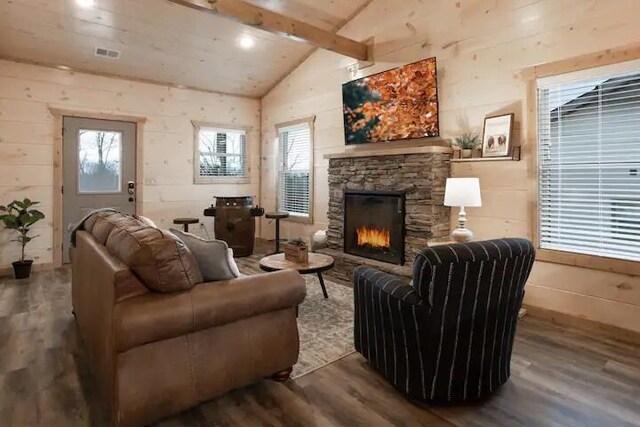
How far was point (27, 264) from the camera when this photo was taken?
15.7ft

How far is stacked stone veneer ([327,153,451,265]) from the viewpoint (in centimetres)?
410

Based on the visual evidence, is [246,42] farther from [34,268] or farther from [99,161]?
[34,268]

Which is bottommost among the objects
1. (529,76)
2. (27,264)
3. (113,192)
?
(27,264)

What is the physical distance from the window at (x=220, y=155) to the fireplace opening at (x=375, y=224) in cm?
283

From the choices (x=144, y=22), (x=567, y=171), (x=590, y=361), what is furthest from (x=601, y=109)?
(x=144, y=22)

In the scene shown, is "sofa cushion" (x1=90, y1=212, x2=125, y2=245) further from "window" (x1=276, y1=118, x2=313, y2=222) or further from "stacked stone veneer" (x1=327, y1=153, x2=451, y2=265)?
"window" (x1=276, y1=118, x2=313, y2=222)

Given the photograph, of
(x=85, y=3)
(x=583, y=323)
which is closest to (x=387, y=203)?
(x=583, y=323)

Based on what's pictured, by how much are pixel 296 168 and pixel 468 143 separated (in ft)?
10.6

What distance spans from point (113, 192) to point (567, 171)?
572 cm

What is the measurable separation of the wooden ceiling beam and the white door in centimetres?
284

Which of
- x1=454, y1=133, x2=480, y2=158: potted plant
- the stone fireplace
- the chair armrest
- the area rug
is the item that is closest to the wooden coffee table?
the area rug

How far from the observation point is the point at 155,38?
5.06 meters

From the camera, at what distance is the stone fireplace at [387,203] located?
4.13 m

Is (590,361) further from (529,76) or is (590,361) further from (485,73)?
(485,73)
